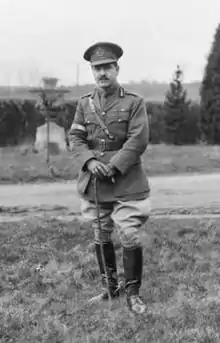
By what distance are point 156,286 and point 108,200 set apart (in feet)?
2.59

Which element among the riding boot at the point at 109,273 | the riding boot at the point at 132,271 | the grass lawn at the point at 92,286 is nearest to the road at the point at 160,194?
the grass lawn at the point at 92,286

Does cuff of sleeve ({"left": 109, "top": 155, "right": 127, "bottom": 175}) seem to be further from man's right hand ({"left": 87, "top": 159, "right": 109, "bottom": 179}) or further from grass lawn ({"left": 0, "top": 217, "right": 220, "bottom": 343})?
grass lawn ({"left": 0, "top": 217, "right": 220, "bottom": 343})

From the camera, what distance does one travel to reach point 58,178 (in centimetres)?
1081

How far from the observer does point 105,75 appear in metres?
3.78

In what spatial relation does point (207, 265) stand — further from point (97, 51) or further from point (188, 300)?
point (97, 51)

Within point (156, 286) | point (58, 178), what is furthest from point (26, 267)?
point (58, 178)

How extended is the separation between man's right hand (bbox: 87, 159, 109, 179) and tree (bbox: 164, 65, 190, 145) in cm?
1798

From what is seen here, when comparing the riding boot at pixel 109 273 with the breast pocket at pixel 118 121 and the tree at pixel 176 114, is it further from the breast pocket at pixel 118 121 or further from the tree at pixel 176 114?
the tree at pixel 176 114

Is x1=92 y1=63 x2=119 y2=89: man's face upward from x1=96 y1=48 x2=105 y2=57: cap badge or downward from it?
downward

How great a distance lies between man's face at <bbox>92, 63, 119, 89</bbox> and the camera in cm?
378

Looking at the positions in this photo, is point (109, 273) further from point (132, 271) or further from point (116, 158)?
point (116, 158)

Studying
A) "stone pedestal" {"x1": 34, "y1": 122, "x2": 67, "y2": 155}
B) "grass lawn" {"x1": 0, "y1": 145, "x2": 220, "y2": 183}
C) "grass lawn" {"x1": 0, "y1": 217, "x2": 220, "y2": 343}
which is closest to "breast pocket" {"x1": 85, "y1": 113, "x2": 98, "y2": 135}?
"grass lawn" {"x1": 0, "y1": 217, "x2": 220, "y2": 343}

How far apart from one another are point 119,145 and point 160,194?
491 centimetres

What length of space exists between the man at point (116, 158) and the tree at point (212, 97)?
1682cm
